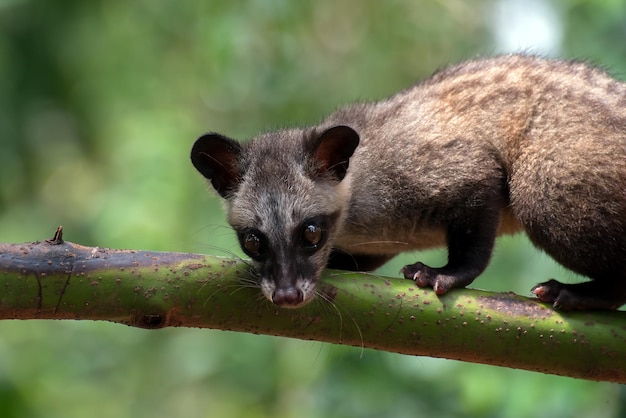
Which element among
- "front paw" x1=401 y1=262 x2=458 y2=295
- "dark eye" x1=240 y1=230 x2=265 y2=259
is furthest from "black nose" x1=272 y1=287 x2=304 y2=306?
"front paw" x1=401 y1=262 x2=458 y2=295

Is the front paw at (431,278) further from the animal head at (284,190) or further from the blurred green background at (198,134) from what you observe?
the blurred green background at (198,134)

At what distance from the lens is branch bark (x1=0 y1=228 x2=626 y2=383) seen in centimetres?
470

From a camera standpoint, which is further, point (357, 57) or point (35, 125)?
point (35, 125)

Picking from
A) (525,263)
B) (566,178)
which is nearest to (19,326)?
(525,263)

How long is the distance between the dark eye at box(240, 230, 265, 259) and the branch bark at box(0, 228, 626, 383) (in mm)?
453

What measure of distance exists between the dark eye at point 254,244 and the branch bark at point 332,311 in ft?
1.49

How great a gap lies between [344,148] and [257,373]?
19.8ft

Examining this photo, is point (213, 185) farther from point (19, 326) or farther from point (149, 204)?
point (19, 326)

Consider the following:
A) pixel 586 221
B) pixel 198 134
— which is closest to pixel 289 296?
pixel 586 221

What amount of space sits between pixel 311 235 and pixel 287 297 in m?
0.90

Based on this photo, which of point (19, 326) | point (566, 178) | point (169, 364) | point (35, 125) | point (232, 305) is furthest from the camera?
point (35, 125)

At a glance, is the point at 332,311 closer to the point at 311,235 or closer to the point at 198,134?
the point at 311,235

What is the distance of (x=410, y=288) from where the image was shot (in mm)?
5281

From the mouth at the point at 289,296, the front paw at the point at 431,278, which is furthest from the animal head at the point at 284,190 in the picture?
the front paw at the point at 431,278
